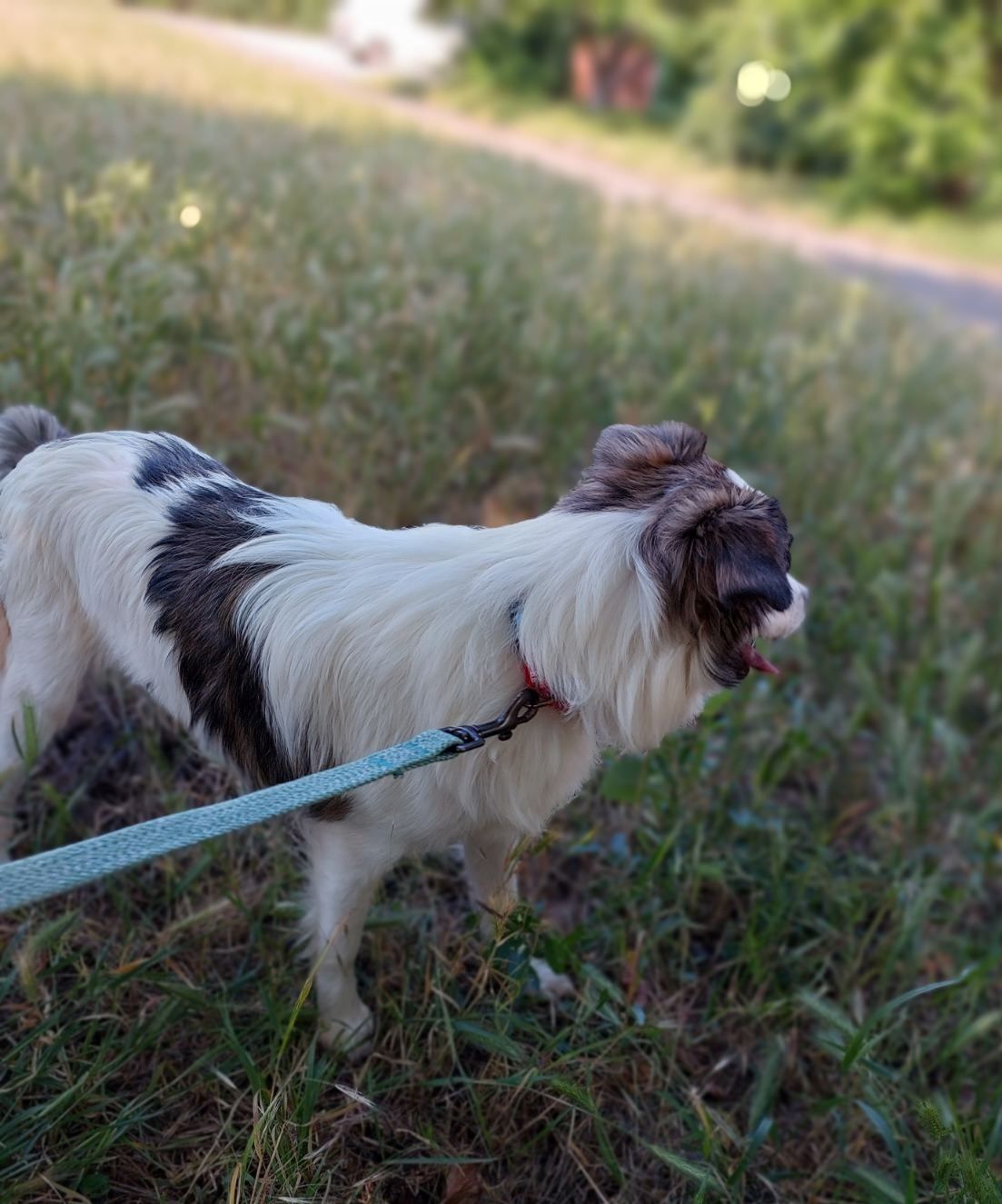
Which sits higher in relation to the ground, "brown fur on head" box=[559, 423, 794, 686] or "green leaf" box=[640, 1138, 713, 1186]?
"brown fur on head" box=[559, 423, 794, 686]

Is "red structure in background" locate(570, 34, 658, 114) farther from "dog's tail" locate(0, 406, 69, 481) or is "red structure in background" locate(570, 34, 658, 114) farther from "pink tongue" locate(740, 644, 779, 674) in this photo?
"pink tongue" locate(740, 644, 779, 674)

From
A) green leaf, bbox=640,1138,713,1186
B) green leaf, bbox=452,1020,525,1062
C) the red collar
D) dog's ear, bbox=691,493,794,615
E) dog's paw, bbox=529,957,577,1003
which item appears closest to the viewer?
dog's ear, bbox=691,493,794,615

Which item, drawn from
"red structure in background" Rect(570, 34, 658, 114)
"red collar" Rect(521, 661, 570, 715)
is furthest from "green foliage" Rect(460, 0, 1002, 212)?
"red collar" Rect(521, 661, 570, 715)

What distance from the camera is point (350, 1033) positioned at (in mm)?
2307

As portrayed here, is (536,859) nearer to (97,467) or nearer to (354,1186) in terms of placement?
(354,1186)

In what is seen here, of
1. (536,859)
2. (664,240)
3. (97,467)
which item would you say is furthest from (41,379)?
(664,240)

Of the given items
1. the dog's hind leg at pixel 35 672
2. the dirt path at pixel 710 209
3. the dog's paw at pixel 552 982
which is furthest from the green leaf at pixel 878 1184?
the dirt path at pixel 710 209

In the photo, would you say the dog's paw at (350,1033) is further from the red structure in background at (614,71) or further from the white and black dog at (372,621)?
the red structure in background at (614,71)

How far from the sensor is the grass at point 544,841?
2156mm

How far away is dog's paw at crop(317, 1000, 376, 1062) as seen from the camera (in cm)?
230

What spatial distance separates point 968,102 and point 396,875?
18.7m

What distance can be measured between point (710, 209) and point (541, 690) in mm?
14871

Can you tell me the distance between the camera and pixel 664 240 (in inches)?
322

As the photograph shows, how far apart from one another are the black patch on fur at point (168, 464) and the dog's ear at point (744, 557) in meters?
1.18
